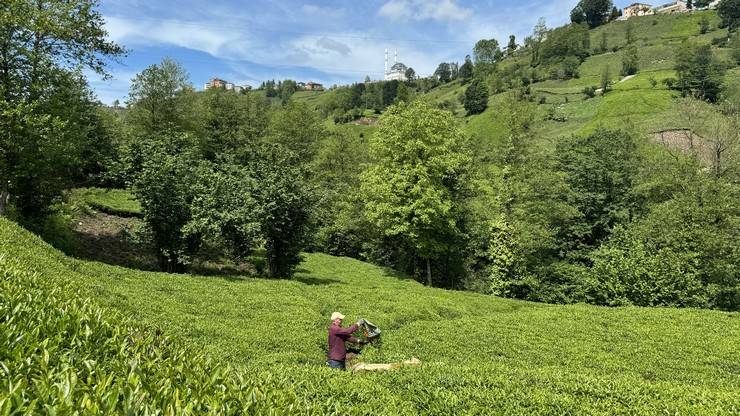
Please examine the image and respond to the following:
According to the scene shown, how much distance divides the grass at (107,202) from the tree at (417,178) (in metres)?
24.3

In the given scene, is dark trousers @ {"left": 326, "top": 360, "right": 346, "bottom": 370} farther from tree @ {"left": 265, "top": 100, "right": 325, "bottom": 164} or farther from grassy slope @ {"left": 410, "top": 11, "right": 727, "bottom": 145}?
grassy slope @ {"left": 410, "top": 11, "right": 727, "bottom": 145}

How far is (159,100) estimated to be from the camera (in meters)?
60.9

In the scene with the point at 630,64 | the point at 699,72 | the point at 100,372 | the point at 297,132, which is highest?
the point at 630,64

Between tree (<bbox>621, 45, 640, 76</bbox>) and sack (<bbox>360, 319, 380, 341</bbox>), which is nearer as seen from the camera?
sack (<bbox>360, 319, 380, 341</bbox>)

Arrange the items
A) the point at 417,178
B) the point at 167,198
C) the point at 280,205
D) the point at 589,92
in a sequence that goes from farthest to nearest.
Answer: the point at 589,92 → the point at 417,178 → the point at 280,205 → the point at 167,198

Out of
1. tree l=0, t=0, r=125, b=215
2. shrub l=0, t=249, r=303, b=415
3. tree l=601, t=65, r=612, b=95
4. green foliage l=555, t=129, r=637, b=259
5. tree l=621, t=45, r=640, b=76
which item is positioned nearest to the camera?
shrub l=0, t=249, r=303, b=415

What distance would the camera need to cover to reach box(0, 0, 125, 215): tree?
80.8 feet

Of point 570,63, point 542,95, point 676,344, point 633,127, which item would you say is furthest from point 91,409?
point 570,63

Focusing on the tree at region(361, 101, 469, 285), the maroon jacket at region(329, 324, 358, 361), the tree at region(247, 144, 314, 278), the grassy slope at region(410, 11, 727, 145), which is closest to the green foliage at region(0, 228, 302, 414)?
the maroon jacket at region(329, 324, 358, 361)

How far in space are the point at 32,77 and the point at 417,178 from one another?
1206 inches

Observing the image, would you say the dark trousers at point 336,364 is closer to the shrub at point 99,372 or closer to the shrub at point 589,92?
the shrub at point 99,372

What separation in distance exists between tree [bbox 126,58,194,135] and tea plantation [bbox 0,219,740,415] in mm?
39870

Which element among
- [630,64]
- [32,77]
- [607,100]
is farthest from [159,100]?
[630,64]

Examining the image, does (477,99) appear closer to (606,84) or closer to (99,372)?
(606,84)
